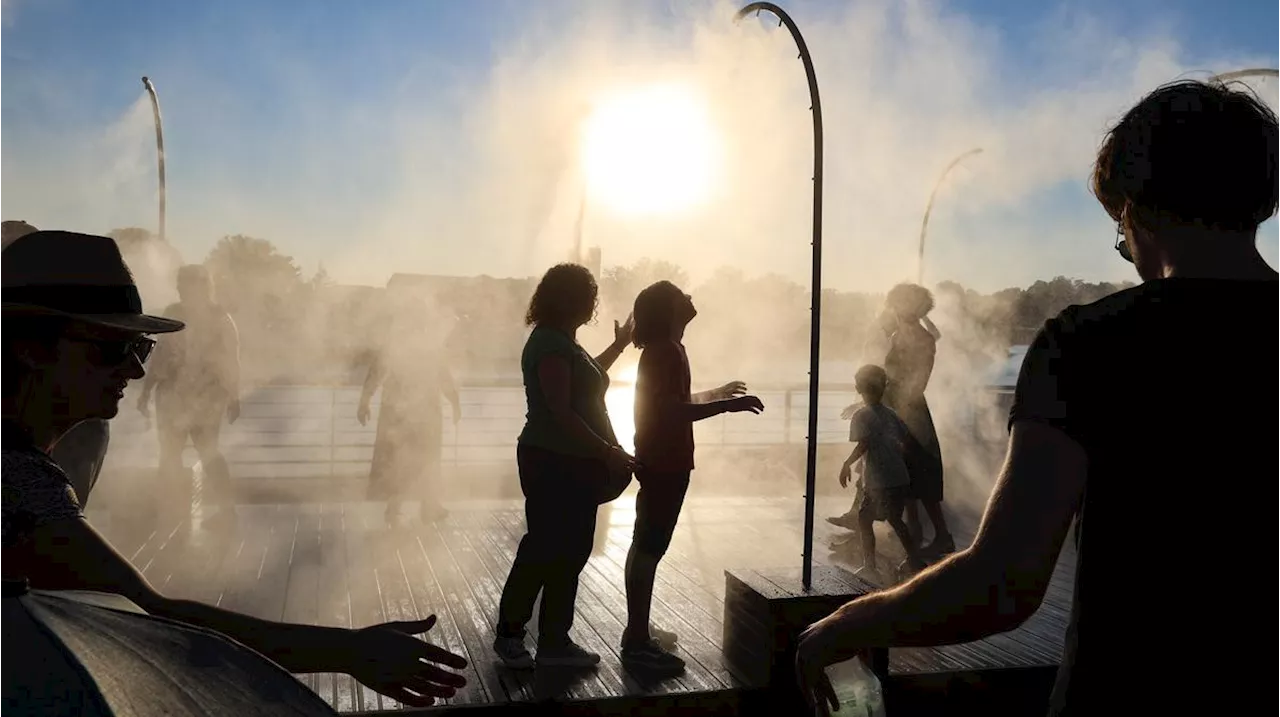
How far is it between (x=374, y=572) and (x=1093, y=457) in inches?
210

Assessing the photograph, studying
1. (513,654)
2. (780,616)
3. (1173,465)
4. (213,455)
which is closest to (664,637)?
(513,654)

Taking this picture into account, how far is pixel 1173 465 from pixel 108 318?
73.1 inches

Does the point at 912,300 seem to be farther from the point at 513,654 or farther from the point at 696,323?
the point at 696,323

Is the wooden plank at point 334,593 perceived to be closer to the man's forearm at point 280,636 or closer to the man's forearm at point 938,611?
the man's forearm at point 280,636

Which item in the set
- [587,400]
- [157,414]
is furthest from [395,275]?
[587,400]

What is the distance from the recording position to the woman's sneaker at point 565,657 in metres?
3.95

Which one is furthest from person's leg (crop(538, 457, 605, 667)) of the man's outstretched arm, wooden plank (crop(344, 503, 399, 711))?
the man's outstretched arm

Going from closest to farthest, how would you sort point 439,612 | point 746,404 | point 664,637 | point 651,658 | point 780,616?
point 780,616 < point 746,404 < point 651,658 < point 664,637 < point 439,612

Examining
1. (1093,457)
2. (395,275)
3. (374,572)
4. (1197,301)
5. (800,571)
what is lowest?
(374,572)

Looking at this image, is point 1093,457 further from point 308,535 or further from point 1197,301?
point 308,535

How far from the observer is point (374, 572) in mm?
5781

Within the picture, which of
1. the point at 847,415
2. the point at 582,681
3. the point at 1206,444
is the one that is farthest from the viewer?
the point at 847,415

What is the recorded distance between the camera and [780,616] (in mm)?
3631

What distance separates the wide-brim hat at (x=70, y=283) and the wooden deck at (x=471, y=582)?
235cm
